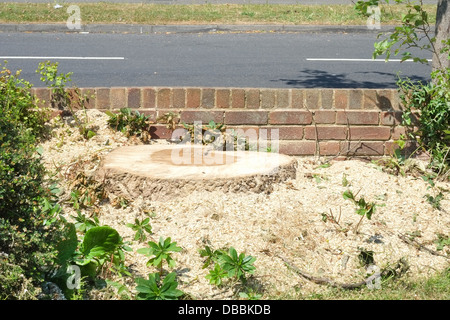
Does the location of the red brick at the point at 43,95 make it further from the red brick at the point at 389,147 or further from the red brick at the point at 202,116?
the red brick at the point at 389,147

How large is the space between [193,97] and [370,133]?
1.27 m

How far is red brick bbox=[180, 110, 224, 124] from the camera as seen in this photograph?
4223 mm

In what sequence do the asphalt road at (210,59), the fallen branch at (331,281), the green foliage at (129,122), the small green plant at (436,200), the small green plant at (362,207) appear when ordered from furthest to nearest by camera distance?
1. the asphalt road at (210,59)
2. the green foliage at (129,122)
3. the small green plant at (436,200)
4. the small green plant at (362,207)
5. the fallen branch at (331,281)

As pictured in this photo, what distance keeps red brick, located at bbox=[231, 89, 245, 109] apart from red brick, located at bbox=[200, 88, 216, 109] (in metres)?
0.13

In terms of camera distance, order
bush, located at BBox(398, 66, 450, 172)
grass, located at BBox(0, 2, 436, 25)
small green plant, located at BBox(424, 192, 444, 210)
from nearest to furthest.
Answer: small green plant, located at BBox(424, 192, 444, 210) < bush, located at BBox(398, 66, 450, 172) < grass, located at BBox(0, 2, 436, 25)

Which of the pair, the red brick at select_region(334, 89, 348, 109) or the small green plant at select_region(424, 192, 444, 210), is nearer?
the small green plant at select_region(424, 192, 444, 210)

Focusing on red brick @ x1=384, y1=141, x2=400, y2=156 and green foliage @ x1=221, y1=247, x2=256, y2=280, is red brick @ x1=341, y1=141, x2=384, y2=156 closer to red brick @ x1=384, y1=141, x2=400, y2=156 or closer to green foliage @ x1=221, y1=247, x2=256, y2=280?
red brick @ x1=384, y1=141, x2=400, y2=156

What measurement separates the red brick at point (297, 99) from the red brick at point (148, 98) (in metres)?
0.97

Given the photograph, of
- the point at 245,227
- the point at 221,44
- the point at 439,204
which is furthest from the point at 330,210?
the point at 221,44

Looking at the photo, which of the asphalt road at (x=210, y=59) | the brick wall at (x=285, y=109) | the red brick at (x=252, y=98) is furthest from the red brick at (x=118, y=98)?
the asphalt road at (x=210, y=59)

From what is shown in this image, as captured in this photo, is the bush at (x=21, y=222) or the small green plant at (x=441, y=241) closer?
the bush at (x=21, y=222)

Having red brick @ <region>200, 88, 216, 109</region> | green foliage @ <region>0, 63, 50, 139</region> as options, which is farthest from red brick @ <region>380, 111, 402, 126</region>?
green foliage @ <region>0, 63, 50, 139</region>

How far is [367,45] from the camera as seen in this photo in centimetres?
1002

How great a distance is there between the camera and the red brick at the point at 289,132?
426 centimetres
